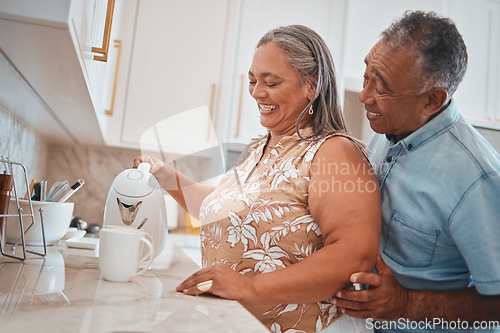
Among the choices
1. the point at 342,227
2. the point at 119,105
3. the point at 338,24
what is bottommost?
the point at 342,227

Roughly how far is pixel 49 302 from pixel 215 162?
1.64 meters

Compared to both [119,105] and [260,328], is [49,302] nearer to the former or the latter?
[260,328]

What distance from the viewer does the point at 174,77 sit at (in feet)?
7.23

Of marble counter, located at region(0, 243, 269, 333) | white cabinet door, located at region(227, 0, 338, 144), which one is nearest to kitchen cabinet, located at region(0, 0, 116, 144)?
marble counter, located at region(0, 243, 269, 333)

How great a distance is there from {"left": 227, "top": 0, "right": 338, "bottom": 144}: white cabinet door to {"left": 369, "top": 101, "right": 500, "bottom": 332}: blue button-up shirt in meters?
1.27

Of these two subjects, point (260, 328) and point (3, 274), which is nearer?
point (260, 328)

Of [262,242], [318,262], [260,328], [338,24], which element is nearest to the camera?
[260,328]

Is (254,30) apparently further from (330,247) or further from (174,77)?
(330,247)

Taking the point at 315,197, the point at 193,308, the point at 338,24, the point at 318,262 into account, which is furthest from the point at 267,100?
the point at 338,24

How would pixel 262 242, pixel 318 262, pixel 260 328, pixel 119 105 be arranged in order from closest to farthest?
pixel 260 328, pixel 318 262, pixel 262 242, pixel 119 105

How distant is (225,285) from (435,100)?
59 cm

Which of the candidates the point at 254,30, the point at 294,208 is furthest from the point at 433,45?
the point at 254,30

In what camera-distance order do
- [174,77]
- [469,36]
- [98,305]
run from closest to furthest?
[98,305] → [174,77] → [469,36]

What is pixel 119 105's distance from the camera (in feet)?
6.94
